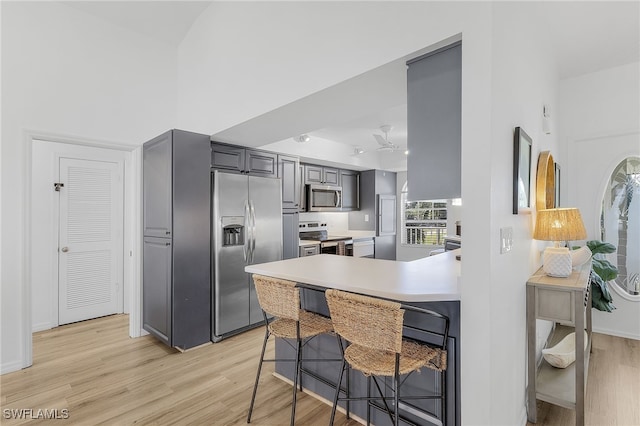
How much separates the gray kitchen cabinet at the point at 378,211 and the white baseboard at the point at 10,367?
5.17 m

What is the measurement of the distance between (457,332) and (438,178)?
2.66 feet

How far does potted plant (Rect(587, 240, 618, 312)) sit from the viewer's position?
300 centimetres

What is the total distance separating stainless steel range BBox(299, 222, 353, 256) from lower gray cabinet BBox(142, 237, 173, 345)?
2.46m

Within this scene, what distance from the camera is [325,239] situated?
17.3ft

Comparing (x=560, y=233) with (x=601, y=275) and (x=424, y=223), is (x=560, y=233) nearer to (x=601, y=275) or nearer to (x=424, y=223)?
(x=601, y=275)

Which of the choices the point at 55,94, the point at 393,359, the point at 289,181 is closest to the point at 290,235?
the point at 289,181

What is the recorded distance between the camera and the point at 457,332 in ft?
5.34

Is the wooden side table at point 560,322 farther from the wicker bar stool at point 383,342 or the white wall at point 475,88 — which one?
the wicker bar stool at point 383,342

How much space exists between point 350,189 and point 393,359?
491cm

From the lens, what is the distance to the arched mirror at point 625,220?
3.40 metres

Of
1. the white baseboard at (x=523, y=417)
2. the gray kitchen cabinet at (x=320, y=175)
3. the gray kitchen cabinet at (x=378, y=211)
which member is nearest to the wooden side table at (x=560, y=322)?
the white baseboard at (x=523, y=417)

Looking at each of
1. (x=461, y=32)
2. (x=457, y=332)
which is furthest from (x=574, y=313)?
(x=461, y=32)

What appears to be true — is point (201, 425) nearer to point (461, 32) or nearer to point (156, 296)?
point (156, 296)

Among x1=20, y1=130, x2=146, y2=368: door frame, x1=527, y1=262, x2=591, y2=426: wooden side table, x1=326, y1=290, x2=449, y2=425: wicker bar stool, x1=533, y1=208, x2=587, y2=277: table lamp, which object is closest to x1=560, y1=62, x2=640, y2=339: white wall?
x1=527, y1=262, x2=591, y2=426: wooden side table
